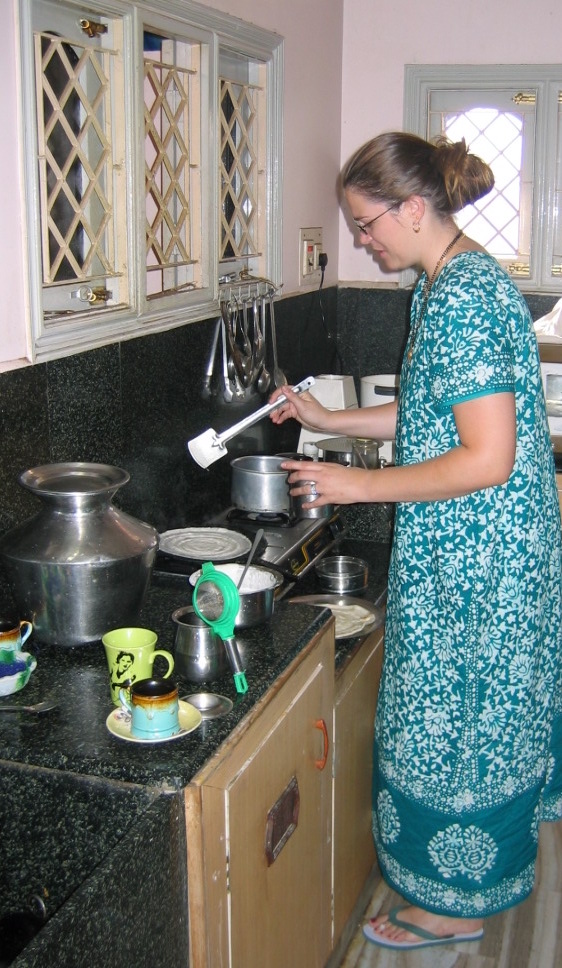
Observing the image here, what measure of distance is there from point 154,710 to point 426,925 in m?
1.01

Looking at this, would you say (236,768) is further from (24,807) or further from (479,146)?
(479,146)

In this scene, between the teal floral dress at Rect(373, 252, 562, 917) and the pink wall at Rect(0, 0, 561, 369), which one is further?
the pink wall at Rect(0, 0, 561, 369)

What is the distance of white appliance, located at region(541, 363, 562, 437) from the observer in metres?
2.87

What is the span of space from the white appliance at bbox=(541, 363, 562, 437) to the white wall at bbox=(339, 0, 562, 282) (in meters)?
0.77

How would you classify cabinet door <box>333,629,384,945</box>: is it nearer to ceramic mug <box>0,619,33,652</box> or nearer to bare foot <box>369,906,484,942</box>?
bare foot <box>369,906,484,942</box>

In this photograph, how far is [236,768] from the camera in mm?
1283

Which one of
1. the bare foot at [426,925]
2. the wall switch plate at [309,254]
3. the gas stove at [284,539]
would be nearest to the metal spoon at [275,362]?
the wall switch plate at [309,254]

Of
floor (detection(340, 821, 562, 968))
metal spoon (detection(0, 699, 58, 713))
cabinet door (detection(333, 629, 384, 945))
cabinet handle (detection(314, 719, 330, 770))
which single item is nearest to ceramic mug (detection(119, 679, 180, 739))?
metal spoon (detection(0, 699, 58, 713))

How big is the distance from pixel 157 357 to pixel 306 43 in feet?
3.74

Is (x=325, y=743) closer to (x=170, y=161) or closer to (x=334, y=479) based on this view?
(x=334, y=479)

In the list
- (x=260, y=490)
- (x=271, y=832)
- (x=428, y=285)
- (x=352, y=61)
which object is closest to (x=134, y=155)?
(x=428, y=285)

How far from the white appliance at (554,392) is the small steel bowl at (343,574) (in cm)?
98

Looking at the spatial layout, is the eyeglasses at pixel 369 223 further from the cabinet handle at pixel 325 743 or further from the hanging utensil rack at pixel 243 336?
the cabinet handle at pixel 325 743

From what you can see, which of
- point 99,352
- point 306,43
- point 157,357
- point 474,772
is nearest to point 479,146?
point 306,43
